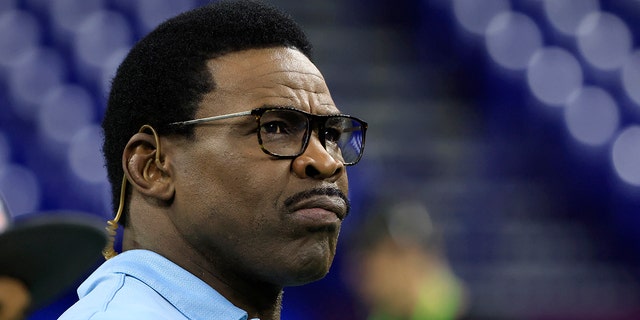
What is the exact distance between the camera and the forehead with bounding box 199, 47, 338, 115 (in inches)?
85.2

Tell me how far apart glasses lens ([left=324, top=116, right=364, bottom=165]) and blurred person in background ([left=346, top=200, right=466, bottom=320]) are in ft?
10.1

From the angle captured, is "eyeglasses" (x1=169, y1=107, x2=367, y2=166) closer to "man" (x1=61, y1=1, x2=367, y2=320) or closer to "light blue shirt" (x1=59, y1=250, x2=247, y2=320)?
"man" (x1=61, y1=1, x2=367, y2=320)

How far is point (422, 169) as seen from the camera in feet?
27.2

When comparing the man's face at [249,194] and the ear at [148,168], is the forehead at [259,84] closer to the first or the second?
the man's face at [249,194]

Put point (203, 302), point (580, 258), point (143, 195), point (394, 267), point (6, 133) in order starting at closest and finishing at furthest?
point (203, 302) < point (143, 195) < point (394, 267) < point (6, 133) < point (580, 258)

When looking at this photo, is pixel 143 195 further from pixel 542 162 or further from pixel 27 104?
pixel 542 162

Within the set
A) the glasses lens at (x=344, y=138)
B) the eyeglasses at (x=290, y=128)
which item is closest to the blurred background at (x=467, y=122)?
the glasses lens at (x=344, y=138)

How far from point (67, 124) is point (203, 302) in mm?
5606

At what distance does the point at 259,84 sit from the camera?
2.19 metres

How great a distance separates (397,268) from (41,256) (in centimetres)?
282

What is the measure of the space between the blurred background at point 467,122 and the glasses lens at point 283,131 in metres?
3.89

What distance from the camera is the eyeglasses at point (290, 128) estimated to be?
215 centimetres

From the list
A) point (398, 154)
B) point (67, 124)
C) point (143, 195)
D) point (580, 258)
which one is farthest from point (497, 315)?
point (143, 195)

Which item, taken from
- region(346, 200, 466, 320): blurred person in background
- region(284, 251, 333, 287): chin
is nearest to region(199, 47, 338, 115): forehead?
region(284, 251, 333, 287): chin
